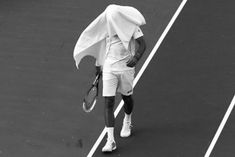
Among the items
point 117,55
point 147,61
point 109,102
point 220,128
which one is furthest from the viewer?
point 147,61

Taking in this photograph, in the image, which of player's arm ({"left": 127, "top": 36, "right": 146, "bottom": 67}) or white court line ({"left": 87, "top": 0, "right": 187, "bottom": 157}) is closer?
player's arm ({"left": 127, "top": 36, "right": 146, "bottom": 67})

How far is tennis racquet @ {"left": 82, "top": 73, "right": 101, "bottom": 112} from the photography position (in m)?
11.3

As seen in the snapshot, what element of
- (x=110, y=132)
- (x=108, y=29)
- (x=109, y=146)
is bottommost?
(x=109, y=146)

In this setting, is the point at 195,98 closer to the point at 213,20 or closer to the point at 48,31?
the point at 213,20

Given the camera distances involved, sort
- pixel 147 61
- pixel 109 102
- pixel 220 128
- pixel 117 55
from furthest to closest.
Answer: pixel 147 61 < pixel 220 128 < pixel 109 102 < pixel 117 55

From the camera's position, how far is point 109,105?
11156 mm

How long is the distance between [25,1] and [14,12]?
0.51m

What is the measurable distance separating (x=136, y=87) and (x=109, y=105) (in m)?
1.56

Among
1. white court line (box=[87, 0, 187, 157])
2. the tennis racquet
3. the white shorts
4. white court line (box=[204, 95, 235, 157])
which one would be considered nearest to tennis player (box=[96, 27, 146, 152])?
the white shorts

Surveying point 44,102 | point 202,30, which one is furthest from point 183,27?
point 44,102

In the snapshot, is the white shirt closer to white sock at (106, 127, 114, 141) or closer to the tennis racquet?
the tennis racquet

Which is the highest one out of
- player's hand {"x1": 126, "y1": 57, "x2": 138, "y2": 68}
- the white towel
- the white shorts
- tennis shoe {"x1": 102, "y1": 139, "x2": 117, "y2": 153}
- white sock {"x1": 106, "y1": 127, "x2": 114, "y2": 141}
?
the white towel

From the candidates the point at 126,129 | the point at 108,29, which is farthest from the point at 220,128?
the point at 108,29

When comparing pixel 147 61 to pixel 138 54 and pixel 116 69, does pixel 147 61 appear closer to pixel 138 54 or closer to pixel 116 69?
pixel 116 69
